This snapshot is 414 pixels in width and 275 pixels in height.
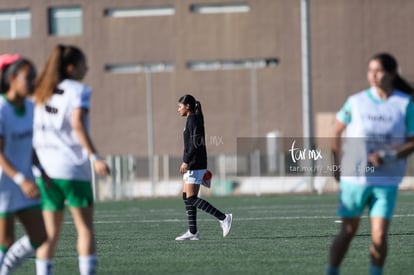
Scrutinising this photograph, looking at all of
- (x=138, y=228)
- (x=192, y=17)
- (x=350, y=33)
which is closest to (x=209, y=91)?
(x=192, y=17)

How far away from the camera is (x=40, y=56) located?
5909 centimetres

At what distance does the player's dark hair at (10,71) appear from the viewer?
9445mm

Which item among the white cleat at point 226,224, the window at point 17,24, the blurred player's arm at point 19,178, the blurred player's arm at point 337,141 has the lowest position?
the white cleat at point 226,224

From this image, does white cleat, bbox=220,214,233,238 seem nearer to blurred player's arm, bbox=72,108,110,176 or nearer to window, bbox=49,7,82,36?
blurred player's arm, bbox=72,108,110,176

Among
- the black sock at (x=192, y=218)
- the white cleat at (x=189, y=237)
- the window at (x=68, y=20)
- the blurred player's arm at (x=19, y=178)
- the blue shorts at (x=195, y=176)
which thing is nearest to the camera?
the blurred player's arm at (x=19, y=178)

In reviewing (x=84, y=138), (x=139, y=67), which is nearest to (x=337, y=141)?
(x=84, y=138)

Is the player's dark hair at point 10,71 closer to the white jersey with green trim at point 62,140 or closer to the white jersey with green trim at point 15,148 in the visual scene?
the white jersey with green trim at point 15,148

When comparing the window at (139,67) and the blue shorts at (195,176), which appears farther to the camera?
the window at (139,67)

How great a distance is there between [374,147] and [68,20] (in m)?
50.8

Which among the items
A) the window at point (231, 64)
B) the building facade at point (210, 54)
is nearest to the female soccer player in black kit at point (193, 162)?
the building facade at point (210, 54)

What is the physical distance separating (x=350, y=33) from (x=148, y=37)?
405 inches

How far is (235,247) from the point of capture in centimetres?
1518

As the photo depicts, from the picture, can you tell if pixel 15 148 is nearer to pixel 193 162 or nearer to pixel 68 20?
pixel 193 162

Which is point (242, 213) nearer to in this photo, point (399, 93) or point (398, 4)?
point (399, 93)
